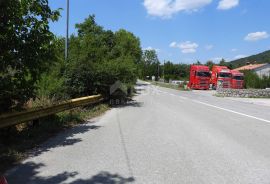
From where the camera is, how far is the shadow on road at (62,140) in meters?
8.69

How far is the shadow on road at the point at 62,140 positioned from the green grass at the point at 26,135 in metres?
0.19

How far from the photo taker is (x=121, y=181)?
6066 mm

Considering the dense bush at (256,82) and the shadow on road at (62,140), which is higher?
the dense bush at (256,82)

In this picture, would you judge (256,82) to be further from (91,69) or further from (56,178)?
(56,178)

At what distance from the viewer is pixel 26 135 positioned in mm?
10055

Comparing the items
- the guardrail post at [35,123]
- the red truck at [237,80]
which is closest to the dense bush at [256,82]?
the red truck at [237,80]

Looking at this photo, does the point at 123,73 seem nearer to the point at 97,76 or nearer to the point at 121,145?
the point at 97,76

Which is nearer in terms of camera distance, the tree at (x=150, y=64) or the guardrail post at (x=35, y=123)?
the guardrail post at (x=35, y=123)

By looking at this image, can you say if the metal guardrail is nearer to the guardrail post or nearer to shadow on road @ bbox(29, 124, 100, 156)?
the guardrail post

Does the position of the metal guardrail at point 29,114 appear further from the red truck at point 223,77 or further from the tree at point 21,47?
the red truck at point 223,77

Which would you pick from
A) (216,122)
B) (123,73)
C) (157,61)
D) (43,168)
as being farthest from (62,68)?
(157,61)

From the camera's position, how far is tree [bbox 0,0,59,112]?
383 inches

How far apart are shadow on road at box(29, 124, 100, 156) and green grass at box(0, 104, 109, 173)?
193 mm

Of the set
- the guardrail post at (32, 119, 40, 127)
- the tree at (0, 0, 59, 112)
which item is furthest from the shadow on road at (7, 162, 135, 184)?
the guardrail post at (32, 119, 40, 127)
